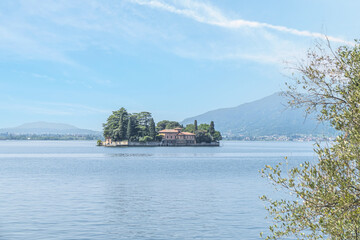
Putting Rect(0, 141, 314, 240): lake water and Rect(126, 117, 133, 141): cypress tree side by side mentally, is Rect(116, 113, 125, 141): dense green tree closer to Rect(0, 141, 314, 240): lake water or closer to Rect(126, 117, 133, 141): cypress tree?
Rect(126, 117, 133, 141): cypress tree

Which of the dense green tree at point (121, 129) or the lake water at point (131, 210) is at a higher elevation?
the dense green tree at point (121, 129)

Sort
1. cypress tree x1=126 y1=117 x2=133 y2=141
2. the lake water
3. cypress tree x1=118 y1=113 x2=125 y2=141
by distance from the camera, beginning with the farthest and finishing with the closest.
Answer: cypress tree x1=118 y1=113 x2=125 y2=141
cypress tree x1=126 y1=117 x2=133 y2=141
the lake water

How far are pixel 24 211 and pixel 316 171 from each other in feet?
80.0

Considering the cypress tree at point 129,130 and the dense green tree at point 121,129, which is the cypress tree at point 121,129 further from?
the cypress tree at point 129,130

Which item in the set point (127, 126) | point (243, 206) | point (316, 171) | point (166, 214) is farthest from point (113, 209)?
point (127, 126)

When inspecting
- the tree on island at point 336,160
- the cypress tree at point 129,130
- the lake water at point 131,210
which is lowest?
the lake water at point 131,210

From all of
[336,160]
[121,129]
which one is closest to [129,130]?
[121,129]

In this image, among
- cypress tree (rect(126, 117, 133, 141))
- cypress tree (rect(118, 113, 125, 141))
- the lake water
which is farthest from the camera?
cypress tree (rect(118, 113, 125, 141))

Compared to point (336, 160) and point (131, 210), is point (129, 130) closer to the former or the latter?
point (131, 210)

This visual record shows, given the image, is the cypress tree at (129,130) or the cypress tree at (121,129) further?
the cypress tree at (121,129)

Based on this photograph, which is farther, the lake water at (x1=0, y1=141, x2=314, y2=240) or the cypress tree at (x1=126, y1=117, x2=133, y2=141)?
the cypress tree at (x1=126, y1=117, x2=133, y2=141)

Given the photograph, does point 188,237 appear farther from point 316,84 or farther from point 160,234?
point 316,84

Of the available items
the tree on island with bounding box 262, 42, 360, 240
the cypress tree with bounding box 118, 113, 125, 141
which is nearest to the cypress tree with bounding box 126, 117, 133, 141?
the cypress tree with bounding box 118, 113, 125, 141

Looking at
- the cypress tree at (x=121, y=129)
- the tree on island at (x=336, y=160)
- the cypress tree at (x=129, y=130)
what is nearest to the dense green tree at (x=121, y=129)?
the cypress tree at (x=121, y=129)
